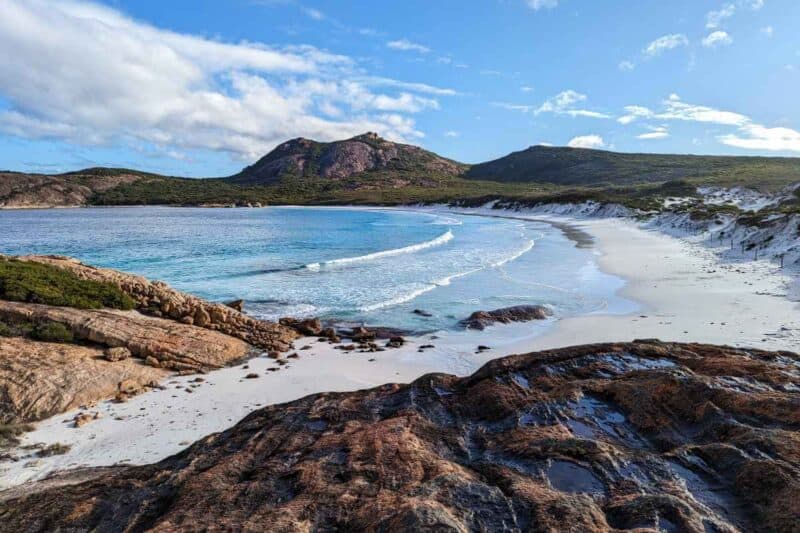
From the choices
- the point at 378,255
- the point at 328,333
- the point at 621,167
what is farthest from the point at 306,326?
the point at 621,167

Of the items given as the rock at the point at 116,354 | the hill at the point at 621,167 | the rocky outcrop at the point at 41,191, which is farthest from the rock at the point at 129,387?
the rocky outcrop at the point at 41,191

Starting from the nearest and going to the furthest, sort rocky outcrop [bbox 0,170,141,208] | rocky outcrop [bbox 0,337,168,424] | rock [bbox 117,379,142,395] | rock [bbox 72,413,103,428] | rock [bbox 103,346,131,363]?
rock [bbox 72,413,103,428], rocky outcrop [bbox 0,337,168,424], rock [bbox 117,379,142,395], rock [bbox 103,346,131,363], rocky outcrop [bbox 0,170,141,208]

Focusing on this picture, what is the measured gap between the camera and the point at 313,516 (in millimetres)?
4094

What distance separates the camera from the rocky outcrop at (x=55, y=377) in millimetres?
8984

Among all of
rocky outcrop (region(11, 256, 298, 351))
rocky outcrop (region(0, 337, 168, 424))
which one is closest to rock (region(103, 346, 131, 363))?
rocky outcrop (region(0, 337, 168, 424))

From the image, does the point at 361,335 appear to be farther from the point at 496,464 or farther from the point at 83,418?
the point at 496,464

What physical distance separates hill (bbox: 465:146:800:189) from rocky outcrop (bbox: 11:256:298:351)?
369ft

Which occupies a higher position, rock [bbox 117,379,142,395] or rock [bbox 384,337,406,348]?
rock [bbox 117,379,142,395]

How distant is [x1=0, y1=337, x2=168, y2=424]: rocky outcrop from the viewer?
29.5ft

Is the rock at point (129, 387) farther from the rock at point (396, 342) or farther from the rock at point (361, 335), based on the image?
the rock at point (396, 342)

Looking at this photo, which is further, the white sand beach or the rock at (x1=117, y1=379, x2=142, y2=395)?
the rock at (x1=117, y1=379, x2=142, y2=395)

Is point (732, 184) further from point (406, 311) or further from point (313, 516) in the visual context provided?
point (313, 516)

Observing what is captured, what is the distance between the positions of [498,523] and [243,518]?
2282 mm

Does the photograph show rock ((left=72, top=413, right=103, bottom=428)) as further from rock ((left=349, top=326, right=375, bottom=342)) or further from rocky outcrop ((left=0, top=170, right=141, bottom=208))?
rocky outcrop ((left=0, top=170, right=141, bottom=208))
